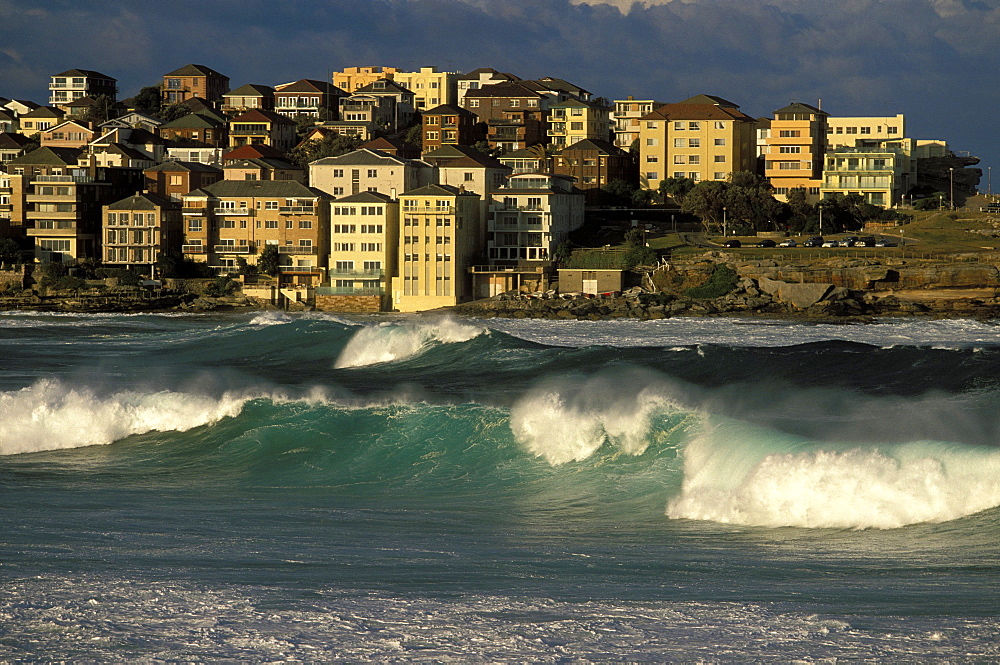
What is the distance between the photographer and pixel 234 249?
73.0m

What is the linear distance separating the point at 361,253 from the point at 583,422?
48.9 meters

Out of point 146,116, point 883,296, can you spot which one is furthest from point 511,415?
point 146,116

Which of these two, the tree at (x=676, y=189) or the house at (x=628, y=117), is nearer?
the tree at (x=676, y=189)

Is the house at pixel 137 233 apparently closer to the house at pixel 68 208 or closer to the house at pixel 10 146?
the house at pixel 68 208

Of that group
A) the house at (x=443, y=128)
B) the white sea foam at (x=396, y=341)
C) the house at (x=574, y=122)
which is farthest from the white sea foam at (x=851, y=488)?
the house at (x=443, y=128)

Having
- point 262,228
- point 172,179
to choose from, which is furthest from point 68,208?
point 262,228

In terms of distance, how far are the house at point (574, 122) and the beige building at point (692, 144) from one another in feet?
26.8

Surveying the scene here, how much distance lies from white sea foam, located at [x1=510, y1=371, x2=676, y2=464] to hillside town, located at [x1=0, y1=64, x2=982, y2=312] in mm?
44511

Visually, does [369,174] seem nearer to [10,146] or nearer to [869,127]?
[10,146]

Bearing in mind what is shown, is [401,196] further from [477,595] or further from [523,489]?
[477,595]

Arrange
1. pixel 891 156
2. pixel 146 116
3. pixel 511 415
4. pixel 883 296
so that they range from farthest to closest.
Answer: pixel 146 116 → pixel 891 156 → pixel 883 296 → pixel 511 415

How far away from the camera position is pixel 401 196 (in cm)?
6850

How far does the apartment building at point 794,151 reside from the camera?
283ft

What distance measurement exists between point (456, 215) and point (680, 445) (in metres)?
49.3
